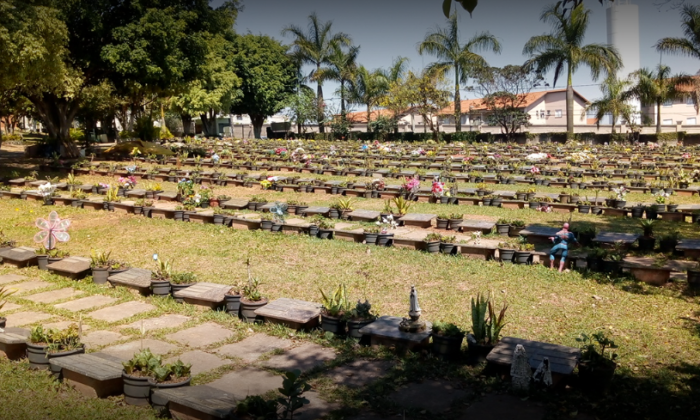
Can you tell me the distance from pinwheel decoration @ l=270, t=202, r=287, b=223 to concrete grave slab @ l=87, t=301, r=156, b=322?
5302 millimetres

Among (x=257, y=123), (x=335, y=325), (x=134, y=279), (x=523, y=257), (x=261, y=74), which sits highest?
(x=261, y=74)

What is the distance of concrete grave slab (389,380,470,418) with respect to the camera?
5109mm

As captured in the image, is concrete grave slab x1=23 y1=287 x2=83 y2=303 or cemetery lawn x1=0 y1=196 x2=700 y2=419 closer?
cemetery lawn x1=0 y1=196 x2=700 y2=419

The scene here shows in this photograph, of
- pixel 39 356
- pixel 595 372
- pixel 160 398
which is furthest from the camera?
pixel 39 356

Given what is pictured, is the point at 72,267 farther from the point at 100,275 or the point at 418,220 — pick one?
the point at 418,220

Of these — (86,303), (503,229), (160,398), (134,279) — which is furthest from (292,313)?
(503,229)

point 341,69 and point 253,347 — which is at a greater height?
point 341,69

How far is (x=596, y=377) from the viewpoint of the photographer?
5.24m

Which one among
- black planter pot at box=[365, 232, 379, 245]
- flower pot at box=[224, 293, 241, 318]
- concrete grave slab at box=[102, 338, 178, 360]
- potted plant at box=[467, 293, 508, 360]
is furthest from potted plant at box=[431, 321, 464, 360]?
black planter pot at box=[365, 232, 379, 245]

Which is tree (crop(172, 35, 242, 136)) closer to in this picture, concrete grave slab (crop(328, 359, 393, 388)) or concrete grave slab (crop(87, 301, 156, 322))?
concrete grave slab (crop(87, 301, 156, 322))

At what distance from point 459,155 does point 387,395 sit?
75.5 feet

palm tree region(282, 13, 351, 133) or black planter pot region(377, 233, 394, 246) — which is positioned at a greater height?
palm tree region(282, 13, 351, 133)

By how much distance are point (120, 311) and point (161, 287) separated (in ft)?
2.34

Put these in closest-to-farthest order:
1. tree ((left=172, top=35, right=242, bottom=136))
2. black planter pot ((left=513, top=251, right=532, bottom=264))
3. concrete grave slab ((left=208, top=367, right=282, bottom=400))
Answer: concrete grave slab ((left=208, top=367, right=282, bottom=400))
black planter pot ((left=513, top=251, right=532, bottom=264))
tree ((left=172, top=35, right=242, bottom=136))
